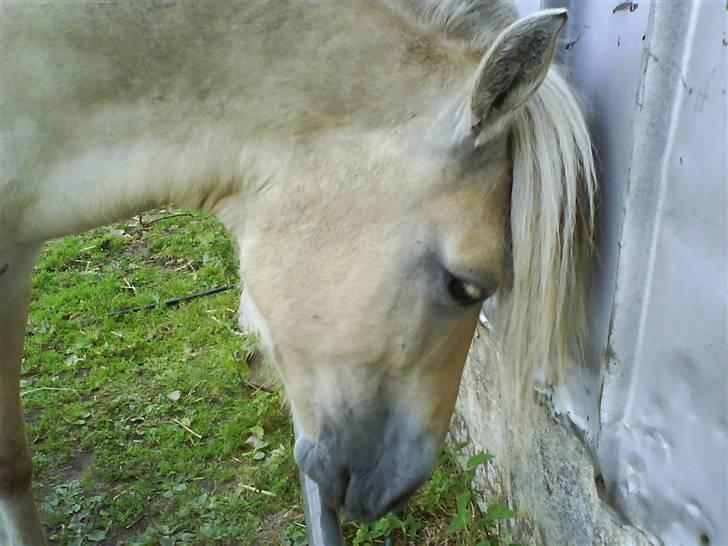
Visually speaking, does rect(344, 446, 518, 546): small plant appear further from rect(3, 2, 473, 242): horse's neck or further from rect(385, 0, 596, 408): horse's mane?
rect(3, 2, 473, 242): horse's neck

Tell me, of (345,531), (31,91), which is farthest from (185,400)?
(31,91)

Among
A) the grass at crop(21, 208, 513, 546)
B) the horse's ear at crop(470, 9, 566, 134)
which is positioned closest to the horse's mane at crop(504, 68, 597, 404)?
the horse's ear at crop(470, 9, 566, 134)

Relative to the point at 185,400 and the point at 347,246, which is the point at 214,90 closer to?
the point at 347,246

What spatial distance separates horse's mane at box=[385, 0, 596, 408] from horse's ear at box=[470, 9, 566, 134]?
0.08 metres

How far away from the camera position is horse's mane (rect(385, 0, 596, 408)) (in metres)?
1.34

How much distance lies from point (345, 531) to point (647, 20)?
6.09ft

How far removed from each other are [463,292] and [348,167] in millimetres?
334

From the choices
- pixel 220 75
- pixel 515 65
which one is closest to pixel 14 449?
pixel 220 75

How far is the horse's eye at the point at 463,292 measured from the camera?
1345mm

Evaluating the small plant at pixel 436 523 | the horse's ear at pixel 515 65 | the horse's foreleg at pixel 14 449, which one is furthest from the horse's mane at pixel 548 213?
the horse's foreleg at pixel 14 449

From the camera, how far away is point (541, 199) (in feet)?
4.42

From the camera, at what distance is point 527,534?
6.84 feet

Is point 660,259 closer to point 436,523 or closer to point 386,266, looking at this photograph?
point 386,266

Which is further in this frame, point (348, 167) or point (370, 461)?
point (370, 461)
